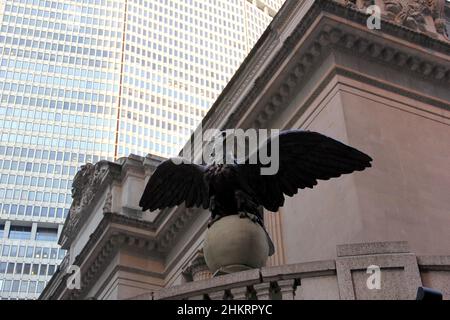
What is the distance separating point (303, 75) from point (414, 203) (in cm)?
599

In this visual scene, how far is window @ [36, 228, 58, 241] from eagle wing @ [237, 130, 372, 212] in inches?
3830

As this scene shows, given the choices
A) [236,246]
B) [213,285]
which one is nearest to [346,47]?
[236,246]

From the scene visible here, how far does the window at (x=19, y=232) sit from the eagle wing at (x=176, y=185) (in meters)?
96.5

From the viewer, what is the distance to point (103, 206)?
115 ft

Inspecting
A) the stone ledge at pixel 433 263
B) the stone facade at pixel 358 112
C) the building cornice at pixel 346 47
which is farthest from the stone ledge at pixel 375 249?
the building cornice at pixel 346 47

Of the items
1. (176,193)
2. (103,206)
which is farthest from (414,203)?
(103,206)

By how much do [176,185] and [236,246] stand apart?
2.41 m

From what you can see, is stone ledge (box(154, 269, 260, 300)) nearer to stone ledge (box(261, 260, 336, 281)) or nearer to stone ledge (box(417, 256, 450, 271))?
stone ledge (box(261, 260, 336, 281))

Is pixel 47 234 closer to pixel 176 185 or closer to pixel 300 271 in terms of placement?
pixel 176 185

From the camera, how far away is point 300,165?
1184 centimetres

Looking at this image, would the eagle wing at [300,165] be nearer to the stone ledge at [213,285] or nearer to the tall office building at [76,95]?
the stone ledge at [213,285]

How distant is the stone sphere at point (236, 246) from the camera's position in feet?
34.8
